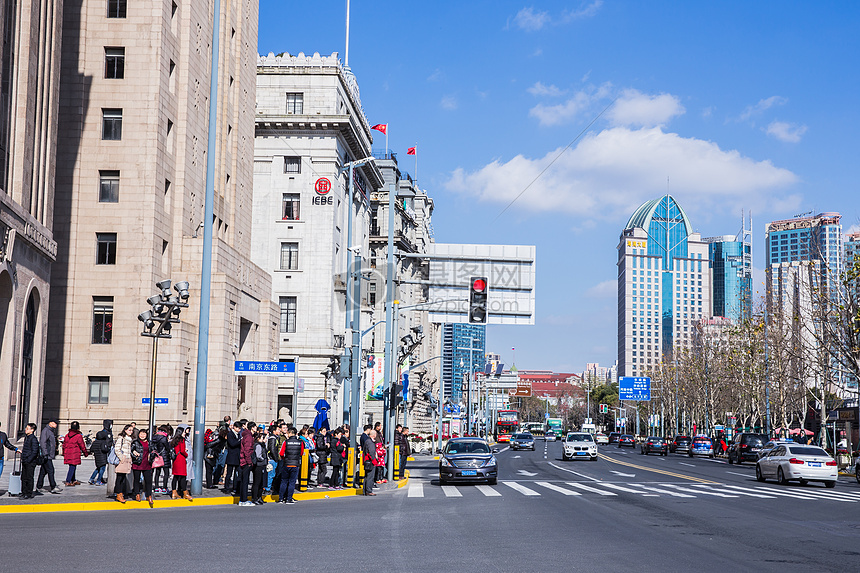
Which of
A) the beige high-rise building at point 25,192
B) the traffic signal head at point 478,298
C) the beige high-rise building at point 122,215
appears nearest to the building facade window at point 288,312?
the beige high-rise building at point 122,215

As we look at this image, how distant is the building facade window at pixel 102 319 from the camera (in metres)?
44.5

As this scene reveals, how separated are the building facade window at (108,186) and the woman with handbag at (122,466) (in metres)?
25.0

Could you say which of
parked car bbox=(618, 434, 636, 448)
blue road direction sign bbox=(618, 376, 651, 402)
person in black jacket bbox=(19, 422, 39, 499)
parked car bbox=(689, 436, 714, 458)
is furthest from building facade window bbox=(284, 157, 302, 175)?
blue road direction sign bbox=(618, 376, 651, 402)

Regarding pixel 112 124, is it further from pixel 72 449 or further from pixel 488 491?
pixel 488 491

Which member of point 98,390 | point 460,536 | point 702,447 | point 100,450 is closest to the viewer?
point 460,536

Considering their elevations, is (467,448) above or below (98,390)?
below

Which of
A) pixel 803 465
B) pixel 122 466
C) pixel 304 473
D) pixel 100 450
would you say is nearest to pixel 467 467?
pixel 304 473

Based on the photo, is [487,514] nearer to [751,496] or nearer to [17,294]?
[751,496]

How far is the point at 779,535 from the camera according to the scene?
51.1 feet

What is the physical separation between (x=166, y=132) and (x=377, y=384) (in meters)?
18.6

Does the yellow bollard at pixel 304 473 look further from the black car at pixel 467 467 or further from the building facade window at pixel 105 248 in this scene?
the building facade window at pixel 105 248

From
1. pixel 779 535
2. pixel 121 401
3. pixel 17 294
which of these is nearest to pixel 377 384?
pixel 121 401

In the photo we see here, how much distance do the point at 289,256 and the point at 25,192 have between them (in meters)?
35.5

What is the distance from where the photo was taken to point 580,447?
185 ft
